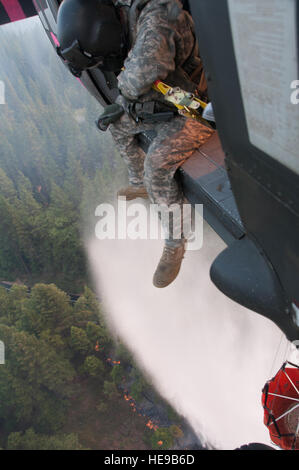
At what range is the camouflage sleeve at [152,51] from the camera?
2664mm

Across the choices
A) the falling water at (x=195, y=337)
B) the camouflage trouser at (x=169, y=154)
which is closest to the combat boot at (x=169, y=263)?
the camouflage trouser at (x=169, y=154)

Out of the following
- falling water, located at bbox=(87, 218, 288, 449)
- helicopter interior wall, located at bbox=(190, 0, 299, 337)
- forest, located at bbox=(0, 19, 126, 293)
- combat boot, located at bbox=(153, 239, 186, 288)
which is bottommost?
falling water, located at bbox=(87, 218, 288, 449)

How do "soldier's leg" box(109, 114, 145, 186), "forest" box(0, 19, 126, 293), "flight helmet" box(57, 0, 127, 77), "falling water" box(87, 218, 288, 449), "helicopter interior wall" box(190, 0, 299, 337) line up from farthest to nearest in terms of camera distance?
"forest" box(0, 19, 126, 293) < "falling water" box(87, 218, 288, 449) < "soldier's leg" box(109, 114, 145, 186) < "flight helmet" box(57, 0, 127, 77) < "helicopter interior wall" box(190, 0, 299, 337)

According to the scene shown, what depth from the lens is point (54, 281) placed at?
78.1 ft

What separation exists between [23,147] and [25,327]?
18580 mm

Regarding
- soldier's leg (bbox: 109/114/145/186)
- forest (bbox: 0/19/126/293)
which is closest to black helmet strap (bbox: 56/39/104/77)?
soldier's leg (bbox: 109/114/145/186)

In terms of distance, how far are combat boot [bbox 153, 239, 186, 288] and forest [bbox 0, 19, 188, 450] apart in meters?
12.3

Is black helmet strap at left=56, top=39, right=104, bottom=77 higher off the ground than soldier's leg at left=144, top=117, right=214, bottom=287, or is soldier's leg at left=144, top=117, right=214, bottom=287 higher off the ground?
black helmet strap at left=56, top=39, right=104, bottom=77

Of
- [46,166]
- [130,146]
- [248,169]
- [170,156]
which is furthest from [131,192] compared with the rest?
[46,166]

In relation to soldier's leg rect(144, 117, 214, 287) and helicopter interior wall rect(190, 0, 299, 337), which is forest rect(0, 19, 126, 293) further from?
helicopter interior wall rect(190, 0, 299, 337)

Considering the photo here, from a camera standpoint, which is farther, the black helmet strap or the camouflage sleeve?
the black helmet strap

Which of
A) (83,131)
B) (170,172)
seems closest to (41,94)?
(83,131)

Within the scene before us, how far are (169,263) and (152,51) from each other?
2252 mm

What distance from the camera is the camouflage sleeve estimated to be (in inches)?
105
